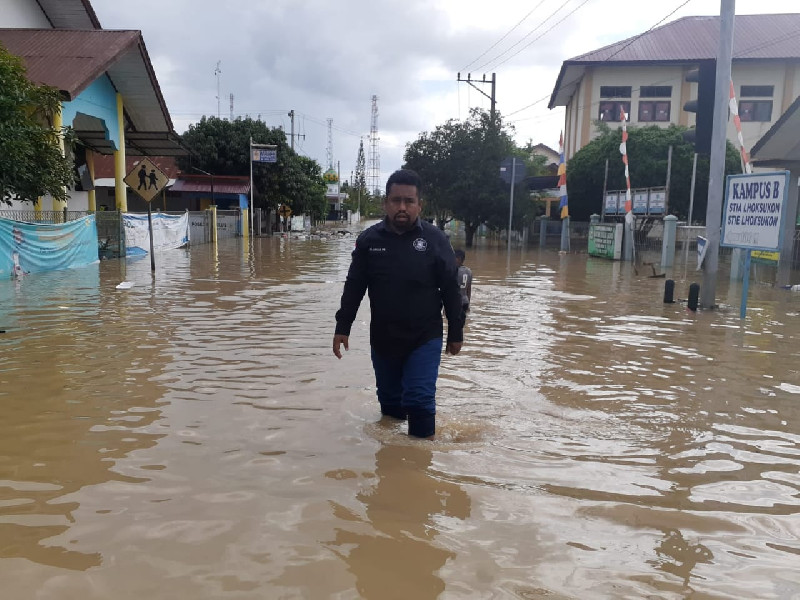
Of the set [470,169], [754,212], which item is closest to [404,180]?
[754,212]

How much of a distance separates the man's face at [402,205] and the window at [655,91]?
47.2 meters

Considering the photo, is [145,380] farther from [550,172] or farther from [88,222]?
[550,172]

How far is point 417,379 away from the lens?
15.1 ft

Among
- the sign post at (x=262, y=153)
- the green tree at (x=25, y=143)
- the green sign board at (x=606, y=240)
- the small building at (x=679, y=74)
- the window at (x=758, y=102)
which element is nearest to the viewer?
the green tree at (x=25, y=143)

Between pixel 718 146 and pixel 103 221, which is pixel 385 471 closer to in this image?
pixel 718 146

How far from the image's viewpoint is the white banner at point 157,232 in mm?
22094

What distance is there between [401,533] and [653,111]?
1940 inches

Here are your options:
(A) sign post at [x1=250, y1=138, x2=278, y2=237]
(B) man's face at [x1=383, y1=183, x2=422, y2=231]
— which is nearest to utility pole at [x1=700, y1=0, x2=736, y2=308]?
(B) man's face at [x1=383, y1=183, x2=422, y2=231]

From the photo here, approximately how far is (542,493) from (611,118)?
1869 inches

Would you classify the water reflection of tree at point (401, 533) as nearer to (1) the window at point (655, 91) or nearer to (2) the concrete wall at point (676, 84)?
(2) the concrete wall at point (676, 84)

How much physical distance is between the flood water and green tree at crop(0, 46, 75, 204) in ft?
7.69

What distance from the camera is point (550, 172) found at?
→ 57375mm

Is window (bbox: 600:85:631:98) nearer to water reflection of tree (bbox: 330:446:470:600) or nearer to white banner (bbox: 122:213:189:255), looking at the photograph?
white banner (bbox: 122:213:189:255)

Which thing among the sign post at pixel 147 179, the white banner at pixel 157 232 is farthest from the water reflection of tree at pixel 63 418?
the white banner at pixel 157 232
